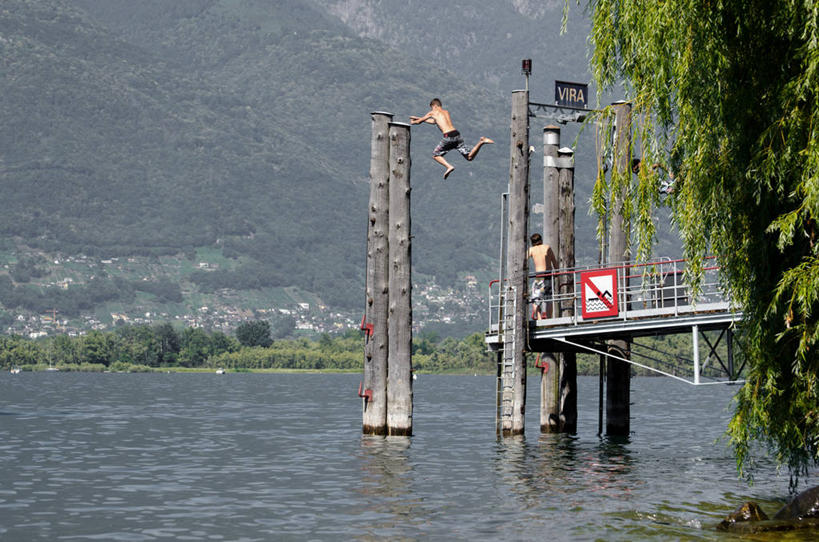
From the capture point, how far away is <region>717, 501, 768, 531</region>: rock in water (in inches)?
669

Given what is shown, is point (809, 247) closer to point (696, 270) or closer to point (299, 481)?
point (696, 270)

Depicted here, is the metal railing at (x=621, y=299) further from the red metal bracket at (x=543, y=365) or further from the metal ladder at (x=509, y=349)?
the red metal bracket at (x=543, y=365)

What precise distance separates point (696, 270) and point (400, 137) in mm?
12738

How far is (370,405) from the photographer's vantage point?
90.5 ft

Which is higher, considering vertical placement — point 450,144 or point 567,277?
point 450,144

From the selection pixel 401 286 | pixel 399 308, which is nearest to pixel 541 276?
pixel 401 286

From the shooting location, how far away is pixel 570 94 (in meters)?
30.1

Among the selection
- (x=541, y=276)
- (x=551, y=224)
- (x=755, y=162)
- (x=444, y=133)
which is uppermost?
(x=444, y=133)

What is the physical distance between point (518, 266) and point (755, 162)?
1209cm

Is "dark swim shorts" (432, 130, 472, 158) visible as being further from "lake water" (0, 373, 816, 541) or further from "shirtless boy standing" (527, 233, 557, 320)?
"lake water" (0, 373, 816, 541)

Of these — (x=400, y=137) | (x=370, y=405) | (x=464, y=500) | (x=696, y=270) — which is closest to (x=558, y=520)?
(x=464, y=500)

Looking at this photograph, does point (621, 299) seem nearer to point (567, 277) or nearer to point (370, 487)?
point (567, 277)

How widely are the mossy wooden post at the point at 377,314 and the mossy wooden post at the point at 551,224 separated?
→ 439 centimetres

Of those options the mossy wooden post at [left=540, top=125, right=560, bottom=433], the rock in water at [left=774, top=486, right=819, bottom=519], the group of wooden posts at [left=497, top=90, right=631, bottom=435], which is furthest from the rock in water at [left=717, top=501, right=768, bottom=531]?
the mossy wooden post at [left=540, top=125, right=560, bottom=433]
